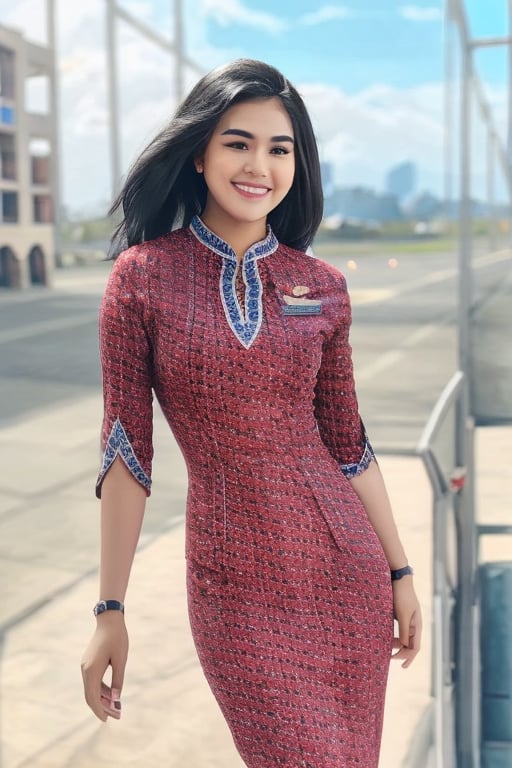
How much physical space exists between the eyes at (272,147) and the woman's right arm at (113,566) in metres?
0.31

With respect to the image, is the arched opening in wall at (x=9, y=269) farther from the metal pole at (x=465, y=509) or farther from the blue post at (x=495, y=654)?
the blue post at (x=495, y=654)

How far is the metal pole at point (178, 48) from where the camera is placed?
1.81m

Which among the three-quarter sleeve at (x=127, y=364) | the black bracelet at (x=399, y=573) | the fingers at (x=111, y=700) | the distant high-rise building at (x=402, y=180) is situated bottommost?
the fingers at (x=111, y=700)

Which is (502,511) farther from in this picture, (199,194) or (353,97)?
(199,194)

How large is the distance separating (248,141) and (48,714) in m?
1.08

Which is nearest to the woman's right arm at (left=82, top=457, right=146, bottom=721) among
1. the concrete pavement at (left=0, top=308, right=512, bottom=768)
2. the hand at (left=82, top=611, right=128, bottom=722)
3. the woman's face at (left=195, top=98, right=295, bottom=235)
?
the hand at (left=82, top=611, right=128, bottom=722)

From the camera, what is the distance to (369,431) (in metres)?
2.11

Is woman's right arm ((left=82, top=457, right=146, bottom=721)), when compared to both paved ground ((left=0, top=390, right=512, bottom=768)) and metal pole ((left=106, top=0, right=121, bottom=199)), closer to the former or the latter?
paved ground ((left=0, top=390, right=512, bottom=768))

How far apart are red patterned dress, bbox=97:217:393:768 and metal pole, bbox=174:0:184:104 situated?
0.94 meters

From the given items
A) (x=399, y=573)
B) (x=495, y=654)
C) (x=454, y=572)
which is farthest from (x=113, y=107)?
(x=495, y=654)

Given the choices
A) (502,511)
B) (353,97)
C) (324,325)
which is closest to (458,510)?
(502,511)

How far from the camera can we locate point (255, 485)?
0.94m

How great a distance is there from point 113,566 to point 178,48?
119 cm

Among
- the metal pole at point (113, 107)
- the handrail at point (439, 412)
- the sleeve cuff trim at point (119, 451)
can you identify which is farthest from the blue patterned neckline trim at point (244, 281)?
the handrail at point (439, 412)
